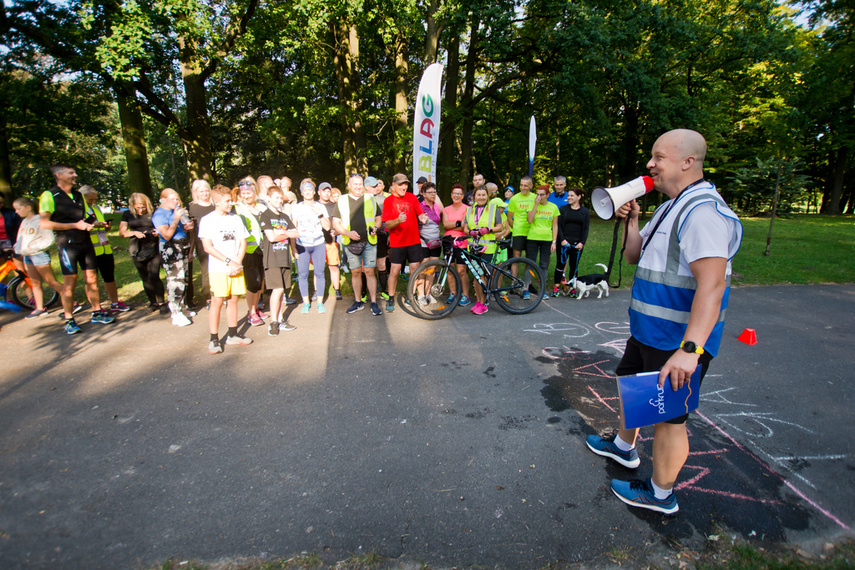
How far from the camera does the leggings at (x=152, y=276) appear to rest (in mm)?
6195

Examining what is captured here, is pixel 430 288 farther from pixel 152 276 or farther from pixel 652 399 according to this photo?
pixel 652 399

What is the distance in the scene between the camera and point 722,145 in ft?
95.1

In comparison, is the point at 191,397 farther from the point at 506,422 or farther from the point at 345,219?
the point at 345,219

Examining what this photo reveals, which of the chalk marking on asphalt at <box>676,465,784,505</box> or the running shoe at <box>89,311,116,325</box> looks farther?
the running shoe at <box>89,311,116,325</box>

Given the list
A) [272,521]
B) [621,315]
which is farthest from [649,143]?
[272,521]

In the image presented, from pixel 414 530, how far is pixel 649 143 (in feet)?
97.3

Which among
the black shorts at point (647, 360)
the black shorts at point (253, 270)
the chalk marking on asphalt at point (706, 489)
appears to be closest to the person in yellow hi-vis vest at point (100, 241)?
the black shorts at point (253, 270)

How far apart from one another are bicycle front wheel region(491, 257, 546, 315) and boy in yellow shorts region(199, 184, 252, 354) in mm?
3568

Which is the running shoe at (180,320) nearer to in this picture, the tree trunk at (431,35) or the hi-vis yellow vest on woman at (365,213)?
the hi-vis yellow vest on woman at (365,213)

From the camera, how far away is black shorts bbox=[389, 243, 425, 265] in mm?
6367

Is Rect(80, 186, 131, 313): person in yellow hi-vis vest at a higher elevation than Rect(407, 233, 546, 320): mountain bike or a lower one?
higher

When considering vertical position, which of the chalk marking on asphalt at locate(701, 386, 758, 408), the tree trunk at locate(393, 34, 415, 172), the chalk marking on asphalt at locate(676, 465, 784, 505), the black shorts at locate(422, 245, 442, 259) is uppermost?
the tree trunk at locate(393, 34, 415, 172)

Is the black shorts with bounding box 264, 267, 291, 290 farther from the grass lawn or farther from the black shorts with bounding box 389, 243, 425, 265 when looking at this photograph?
the grass lawn

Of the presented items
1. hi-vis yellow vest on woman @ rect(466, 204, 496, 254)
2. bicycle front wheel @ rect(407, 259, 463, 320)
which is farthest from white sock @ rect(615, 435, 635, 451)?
hi-vis yellow vest on woman @ rect(466, 204, 496, 254)
